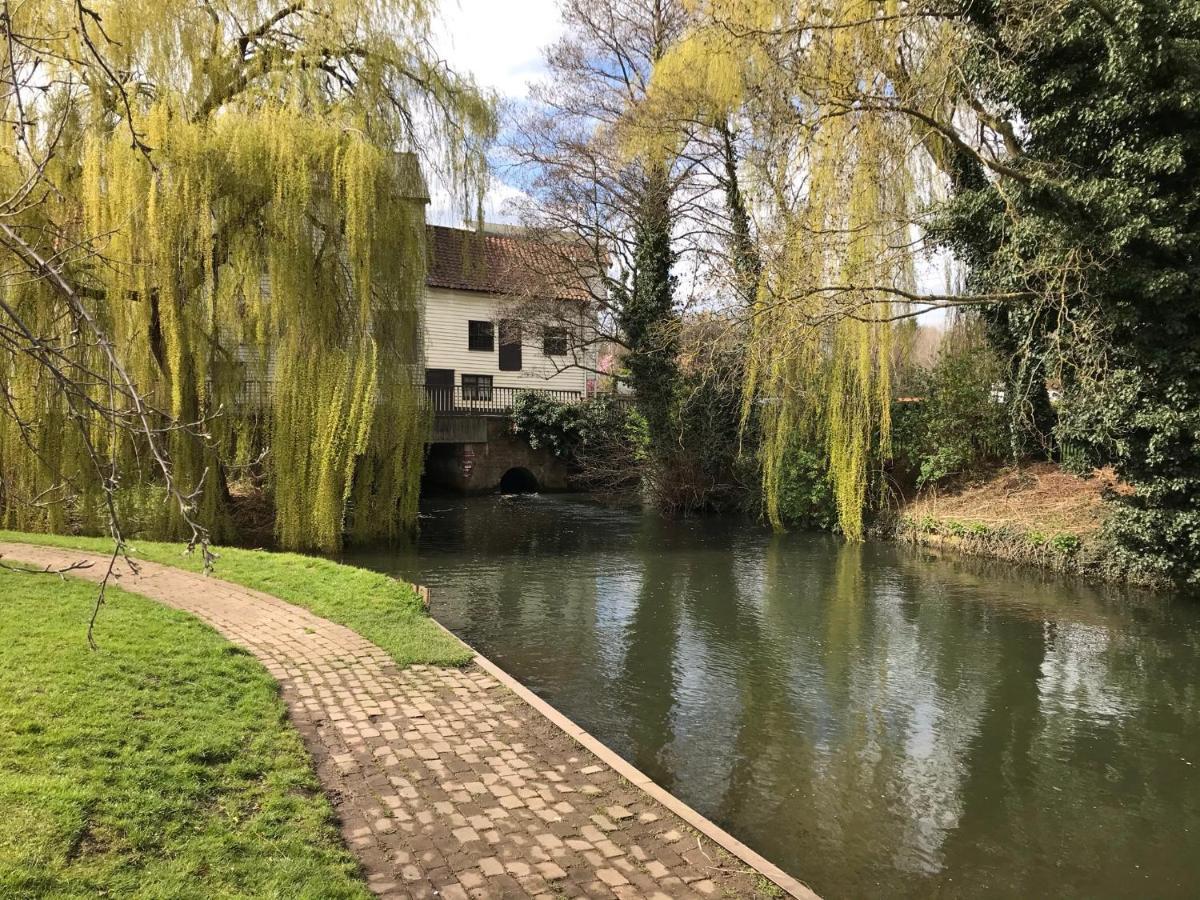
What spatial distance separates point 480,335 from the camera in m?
31.3

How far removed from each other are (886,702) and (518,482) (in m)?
22.8

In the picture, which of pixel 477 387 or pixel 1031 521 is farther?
pixel 477 387

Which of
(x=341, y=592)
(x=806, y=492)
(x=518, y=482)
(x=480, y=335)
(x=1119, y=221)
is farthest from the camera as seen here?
(x=480, y=335)

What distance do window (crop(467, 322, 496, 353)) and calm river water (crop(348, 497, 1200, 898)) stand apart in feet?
57.0

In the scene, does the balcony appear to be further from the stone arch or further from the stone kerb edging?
the stone kerb edging

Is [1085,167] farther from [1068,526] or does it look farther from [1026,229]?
[1068,526]

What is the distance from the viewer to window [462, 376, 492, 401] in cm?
2919

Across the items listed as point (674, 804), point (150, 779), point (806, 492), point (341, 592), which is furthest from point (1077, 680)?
point (806, 492)

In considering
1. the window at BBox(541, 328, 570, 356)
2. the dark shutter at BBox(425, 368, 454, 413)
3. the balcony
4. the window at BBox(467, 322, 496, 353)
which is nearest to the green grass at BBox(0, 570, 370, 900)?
the window at BBox(541, 328, 570, 356)

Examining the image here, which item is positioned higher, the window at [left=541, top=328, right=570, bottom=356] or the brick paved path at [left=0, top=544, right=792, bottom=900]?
the window at [left=541, top=328, right=570, bottom=356]

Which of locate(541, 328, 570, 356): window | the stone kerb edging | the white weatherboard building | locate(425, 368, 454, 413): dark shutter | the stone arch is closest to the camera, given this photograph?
the stone kerb edging

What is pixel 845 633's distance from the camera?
404 inches

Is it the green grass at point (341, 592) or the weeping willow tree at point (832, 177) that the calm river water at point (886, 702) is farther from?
the weeping willow tree at point (832, 177)

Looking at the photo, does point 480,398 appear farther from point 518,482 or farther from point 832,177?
point 832,177
